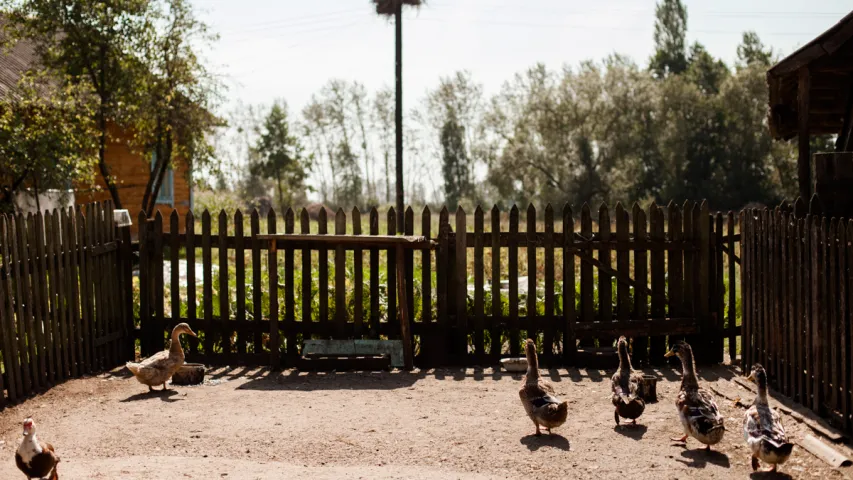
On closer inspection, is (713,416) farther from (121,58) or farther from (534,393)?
(121,58)

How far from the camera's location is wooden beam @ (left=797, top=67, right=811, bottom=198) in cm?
977

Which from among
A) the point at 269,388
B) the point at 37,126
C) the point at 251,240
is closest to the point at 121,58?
the point at 37,126

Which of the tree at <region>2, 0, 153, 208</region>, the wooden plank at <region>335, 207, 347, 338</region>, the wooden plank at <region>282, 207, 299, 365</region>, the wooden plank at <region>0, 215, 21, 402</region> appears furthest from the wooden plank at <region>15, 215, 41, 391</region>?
the tree at <region>2, 0, 153, 208</region>

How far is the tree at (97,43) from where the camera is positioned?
21.1 metres

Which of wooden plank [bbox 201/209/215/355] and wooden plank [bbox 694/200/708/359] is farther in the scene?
wooden plank [bbox 201/209/215/355]

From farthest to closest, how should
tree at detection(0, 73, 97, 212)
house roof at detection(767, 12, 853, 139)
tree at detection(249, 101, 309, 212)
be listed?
tree at detection(249, 101, 309, 212) → tree at detection(0, 73, 97, 212) → house roof at detection(767, 12, 853, 139)

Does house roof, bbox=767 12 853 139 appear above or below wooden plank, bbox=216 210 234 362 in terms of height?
above

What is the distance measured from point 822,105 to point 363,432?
9.06 metres

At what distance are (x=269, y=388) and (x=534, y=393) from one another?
326cm

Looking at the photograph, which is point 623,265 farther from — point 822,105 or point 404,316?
point 822,105

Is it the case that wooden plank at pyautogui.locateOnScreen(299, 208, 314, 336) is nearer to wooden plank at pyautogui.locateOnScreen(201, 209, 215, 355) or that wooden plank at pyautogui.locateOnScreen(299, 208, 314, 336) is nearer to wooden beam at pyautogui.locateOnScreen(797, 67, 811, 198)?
wooden plank at pyautogui.locateOnScreen(201, 209, 215, 355)

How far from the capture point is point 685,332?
392 inches

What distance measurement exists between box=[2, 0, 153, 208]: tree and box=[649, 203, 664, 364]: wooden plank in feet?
49.7

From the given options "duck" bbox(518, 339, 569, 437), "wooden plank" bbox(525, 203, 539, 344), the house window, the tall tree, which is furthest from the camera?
the house window
